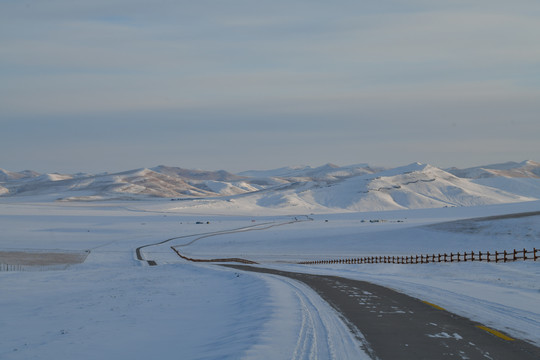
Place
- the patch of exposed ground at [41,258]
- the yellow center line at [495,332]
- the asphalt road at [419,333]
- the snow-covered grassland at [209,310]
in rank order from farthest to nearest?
the patch of exposed ground at [41,258] → the snow-covered grassland at [209,310] → the yellow center line at [495,332] → the asphalt road at [419,333]

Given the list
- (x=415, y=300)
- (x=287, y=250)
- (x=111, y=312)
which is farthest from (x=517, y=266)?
(x=287, y=250)

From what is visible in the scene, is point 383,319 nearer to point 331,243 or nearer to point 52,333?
point 52,333

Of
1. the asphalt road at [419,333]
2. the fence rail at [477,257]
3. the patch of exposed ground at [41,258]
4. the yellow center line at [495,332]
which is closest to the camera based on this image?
the asphalt road at [419,333]

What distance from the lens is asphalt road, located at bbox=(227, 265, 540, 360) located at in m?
10.8

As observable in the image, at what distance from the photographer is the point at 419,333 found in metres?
12.9

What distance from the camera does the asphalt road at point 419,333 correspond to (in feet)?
35.3

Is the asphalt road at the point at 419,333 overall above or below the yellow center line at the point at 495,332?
below

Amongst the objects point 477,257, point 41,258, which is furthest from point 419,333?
point 41,258

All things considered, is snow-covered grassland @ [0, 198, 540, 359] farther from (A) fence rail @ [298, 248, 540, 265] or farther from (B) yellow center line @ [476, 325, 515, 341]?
(A) fence rail @ [298, 248, 540, 265]

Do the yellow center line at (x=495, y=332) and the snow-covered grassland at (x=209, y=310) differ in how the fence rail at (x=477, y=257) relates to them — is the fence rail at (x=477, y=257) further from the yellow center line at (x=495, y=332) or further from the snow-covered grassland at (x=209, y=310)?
the yellow center line at (x=495, y=332)

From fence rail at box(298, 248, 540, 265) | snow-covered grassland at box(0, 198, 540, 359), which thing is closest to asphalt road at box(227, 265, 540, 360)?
snow-covered grassland at box(0, 198, 540, 359)

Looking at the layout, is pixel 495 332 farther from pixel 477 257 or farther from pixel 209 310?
pixel 477 257

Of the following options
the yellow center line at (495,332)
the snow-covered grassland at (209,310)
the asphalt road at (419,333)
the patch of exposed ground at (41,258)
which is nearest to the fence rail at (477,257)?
the snow-covered grassland at (209,310)

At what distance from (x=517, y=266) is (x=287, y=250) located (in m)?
41.6
